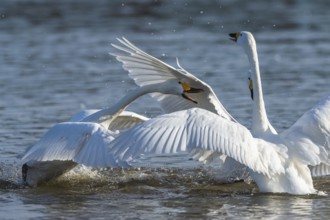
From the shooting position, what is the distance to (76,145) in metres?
10.0

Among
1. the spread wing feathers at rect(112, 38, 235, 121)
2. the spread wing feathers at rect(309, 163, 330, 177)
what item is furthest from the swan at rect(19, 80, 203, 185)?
the spread wing feathers at rect(309, 163, 330, 177)

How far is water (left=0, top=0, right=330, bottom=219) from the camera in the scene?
9945mm

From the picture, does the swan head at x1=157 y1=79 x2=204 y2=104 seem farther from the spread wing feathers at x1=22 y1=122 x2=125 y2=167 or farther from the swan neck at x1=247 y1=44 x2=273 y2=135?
the spread wing feathers at x1=22 y1=122 x2=125 y2=167

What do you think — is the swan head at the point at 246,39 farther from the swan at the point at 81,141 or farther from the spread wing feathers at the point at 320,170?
the spread wing feathers at the point at 320,170

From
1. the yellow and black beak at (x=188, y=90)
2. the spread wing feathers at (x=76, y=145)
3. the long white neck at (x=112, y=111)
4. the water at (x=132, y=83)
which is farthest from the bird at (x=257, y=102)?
the spread wing feathers at (x=76, y=145)

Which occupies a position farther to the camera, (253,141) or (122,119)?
(122,119)

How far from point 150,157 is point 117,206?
257cm

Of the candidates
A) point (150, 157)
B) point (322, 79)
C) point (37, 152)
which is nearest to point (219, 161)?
point (150, 157)

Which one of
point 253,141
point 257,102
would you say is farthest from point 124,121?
point 253,141

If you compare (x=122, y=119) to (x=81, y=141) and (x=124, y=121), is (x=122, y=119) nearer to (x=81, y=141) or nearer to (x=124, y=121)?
(x=124, y=121)

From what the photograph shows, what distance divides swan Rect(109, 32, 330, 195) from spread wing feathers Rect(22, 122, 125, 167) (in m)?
0.28

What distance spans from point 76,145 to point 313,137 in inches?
96.1

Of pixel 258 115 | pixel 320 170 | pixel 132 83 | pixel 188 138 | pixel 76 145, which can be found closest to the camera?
pixel 188 138

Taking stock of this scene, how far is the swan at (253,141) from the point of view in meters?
9.27
